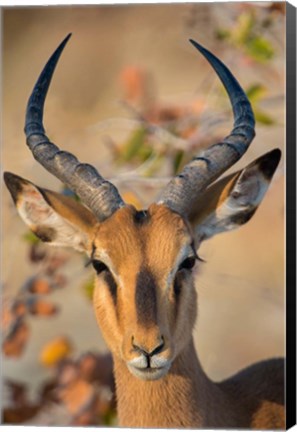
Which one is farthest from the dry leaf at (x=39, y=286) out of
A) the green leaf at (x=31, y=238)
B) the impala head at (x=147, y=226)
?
the impala head at (x=147, y=226)

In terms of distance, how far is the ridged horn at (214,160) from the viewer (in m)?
6.62

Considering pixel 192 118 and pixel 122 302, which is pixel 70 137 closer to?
pixel 192 118

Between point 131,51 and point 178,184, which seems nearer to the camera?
point 178,184

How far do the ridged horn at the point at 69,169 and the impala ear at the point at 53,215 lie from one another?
0.09 m

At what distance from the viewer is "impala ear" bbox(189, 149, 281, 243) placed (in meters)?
6.72

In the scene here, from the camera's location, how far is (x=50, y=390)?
30.9 ft

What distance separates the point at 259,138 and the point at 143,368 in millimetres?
2953

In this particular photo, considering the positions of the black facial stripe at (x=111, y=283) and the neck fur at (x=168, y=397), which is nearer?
the black facial stripe at (x=111, y=283)

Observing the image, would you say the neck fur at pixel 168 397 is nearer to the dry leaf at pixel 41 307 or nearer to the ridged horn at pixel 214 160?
the ridged horn at pixel 214 160

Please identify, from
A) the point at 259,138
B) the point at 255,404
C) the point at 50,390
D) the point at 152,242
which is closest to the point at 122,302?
the point at 152,242

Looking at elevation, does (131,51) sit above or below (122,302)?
above

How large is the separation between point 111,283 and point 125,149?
8.36ft

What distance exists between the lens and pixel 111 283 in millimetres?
6363

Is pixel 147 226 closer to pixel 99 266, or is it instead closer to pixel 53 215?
pixel 99 266
